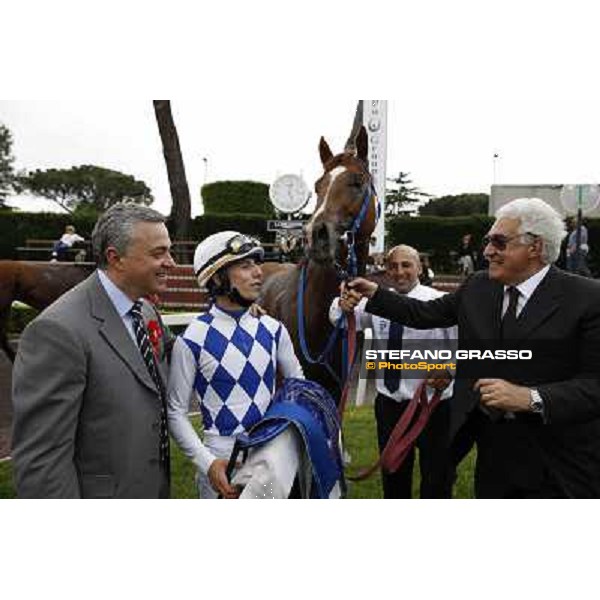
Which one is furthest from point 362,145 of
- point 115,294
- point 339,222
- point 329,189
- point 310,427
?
point 115,294

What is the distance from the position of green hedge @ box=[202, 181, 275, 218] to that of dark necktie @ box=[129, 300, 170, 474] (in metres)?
0.94

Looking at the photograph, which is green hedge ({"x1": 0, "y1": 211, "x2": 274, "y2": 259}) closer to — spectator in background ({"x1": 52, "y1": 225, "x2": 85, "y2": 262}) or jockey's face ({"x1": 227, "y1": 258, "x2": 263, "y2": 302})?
spectator in background ({"x1": 52, "y1": 225, "x2": 85, "y2": 262})

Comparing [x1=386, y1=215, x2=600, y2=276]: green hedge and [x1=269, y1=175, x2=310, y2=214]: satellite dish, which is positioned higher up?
[x1=269, y1=175, x2=310, y2=214]: satellite dish

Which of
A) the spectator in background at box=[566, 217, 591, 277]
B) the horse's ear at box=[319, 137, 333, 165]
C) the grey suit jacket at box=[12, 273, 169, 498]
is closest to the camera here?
the grey suit jacket at box=[12, 273, 169, 498]

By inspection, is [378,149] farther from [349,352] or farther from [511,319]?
[511,319]

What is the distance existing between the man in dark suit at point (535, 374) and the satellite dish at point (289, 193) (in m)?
0.89

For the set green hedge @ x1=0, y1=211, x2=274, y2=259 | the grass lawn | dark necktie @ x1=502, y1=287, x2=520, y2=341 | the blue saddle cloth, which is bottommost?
the grass lawn

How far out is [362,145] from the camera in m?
2.87

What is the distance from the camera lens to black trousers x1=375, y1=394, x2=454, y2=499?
9.59 feet

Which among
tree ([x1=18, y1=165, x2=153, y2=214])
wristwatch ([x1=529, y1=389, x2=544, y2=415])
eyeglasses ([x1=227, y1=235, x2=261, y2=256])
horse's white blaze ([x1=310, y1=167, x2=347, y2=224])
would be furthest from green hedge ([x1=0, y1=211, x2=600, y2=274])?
wristwatch ([x1=529, y1=389, x2=544, y2=415])

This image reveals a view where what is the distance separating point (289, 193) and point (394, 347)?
765 mm

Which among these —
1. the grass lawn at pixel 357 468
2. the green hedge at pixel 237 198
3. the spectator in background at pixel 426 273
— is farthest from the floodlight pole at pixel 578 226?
the green hedge at pixel 237 198

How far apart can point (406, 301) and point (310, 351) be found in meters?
0.94

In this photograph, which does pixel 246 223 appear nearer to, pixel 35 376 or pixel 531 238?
pixel 531 238
